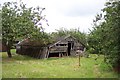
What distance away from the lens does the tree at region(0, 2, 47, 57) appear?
26.7 meters

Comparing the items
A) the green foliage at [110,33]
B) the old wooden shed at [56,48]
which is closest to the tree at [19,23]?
the old wooden shed at [56,48]

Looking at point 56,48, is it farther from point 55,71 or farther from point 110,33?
point 110,33

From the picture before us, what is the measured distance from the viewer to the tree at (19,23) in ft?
87.5

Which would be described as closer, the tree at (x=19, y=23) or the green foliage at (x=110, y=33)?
the green foliage at (x=110, y=33)

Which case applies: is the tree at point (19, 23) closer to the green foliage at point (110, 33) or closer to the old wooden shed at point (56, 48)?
the old wooden shed at point (56, 48)

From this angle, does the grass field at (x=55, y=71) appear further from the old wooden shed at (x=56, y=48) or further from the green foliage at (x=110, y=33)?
the old wooden shed at (x=56, y=48)

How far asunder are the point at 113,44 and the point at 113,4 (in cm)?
298

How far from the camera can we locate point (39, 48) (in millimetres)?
33688

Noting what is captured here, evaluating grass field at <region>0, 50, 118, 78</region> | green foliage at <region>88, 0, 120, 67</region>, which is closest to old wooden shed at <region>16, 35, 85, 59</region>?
grass field at <region>0, 50, 118, 78</region>

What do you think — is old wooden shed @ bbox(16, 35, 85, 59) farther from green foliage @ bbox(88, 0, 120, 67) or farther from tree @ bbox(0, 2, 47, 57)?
green foliage @ bbox(88, 0, 120, 67)

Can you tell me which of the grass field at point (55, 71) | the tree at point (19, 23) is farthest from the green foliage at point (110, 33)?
the tree at point (19, 23)

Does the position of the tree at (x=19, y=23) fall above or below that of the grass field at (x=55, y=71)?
above

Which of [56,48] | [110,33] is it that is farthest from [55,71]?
[56,48]

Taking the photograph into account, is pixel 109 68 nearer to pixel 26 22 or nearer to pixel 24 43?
pixel 26 22
